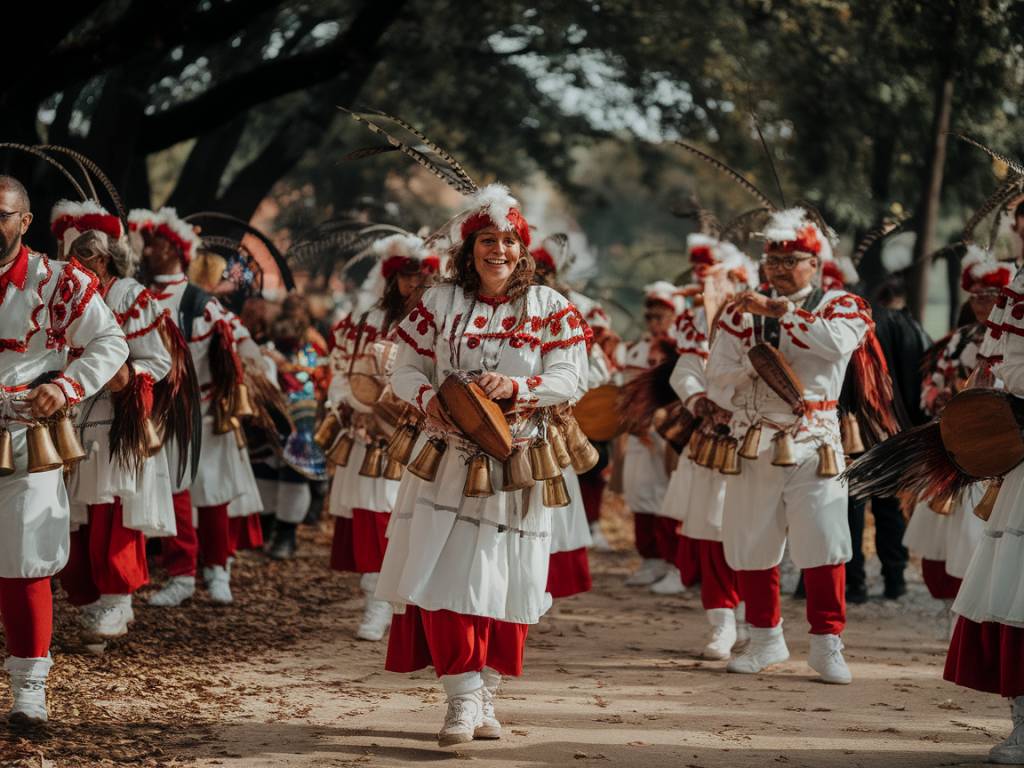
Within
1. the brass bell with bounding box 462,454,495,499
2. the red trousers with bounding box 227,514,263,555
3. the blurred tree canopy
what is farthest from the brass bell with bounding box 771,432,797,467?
the blurred tree canopy

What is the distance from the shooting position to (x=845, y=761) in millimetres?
4977

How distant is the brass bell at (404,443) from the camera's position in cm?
537

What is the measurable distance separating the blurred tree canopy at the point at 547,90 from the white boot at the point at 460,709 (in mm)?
5387

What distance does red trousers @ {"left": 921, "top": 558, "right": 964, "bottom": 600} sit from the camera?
7.72 metres

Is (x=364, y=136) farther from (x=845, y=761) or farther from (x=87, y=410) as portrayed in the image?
(x=845, y=761)

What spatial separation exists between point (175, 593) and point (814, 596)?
11.9ft

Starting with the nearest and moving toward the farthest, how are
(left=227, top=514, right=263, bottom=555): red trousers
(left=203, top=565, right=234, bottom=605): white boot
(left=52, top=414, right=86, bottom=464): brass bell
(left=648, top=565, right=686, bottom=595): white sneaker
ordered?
1. (left=52, top=414, right=86, bottom=464): brass bell
2. (left=203, top=565, right=234, bottom=605): white boot
3. (left=227, top=514, right=263, bottom=555): red trousers
4. (left=648, top=565, right=686, bottom=595): white sneaker

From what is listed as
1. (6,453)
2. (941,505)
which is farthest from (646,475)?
(6,453)

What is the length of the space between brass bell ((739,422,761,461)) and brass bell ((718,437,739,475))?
62mm

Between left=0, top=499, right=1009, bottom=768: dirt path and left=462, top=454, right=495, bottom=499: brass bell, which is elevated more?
left=462, top=454, right=495, bottom=499: brass bell

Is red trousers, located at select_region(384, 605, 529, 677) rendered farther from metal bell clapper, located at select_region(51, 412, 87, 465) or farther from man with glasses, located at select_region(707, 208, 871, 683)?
man with glasses, located at select_region(707, 208, 871, 683)

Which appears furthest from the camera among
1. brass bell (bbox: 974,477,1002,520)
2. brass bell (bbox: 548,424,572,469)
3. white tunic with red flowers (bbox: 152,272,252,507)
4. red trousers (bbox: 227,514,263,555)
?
red trousers (bbox: 227,514,263,555)

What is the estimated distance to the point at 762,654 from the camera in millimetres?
6703

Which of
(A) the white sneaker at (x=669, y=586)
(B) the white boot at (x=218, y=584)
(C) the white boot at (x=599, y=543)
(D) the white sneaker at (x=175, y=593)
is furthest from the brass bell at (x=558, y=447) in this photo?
(C) the white boot at (x=599, y=543)
